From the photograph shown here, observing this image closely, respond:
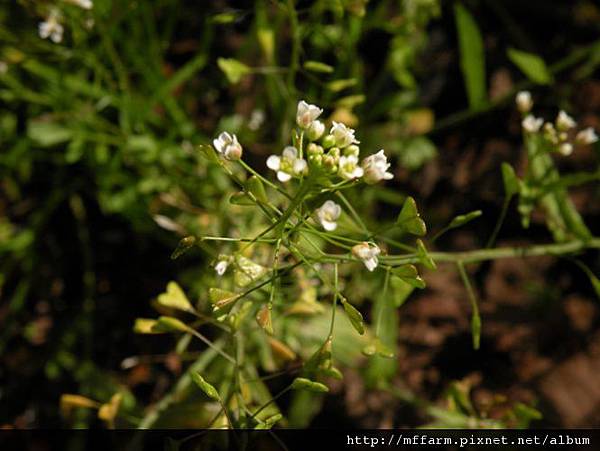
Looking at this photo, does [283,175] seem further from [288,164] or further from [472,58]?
[472,58]

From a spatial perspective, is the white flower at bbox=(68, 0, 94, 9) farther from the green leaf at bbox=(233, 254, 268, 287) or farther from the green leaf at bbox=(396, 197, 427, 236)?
the green leaf at bbox=(396, 197, 427, 236)

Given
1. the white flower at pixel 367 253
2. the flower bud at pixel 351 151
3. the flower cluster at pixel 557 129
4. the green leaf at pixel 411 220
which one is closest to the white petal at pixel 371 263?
the white flower at pixel 367 253

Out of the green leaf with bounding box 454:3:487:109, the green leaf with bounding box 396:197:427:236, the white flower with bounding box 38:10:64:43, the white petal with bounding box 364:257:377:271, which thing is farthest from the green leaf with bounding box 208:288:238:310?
the green leaf with bounding box 454:3:487:109

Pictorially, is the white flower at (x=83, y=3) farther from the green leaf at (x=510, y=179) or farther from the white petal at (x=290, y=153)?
the green leaf at (x=510, y=179)

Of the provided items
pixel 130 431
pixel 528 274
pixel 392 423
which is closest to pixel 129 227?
pixel 130 431

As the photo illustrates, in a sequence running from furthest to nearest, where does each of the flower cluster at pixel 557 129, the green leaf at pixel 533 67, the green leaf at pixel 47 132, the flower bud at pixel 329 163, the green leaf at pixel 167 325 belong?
1. the green leaf at pixel 533 67
2. the green leaf at pixel 47 132
3. the flower cluster at pixel 557 129
4. the green leaf at pixel 167 325
5. the flower bud at pixel 329 163

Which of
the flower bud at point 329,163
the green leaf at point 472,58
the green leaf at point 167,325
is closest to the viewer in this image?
the flower bud at point 329,163
